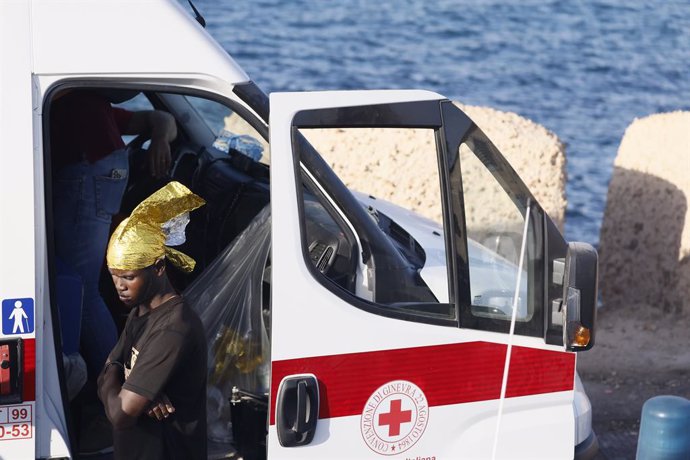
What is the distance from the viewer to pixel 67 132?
4465 millimetres

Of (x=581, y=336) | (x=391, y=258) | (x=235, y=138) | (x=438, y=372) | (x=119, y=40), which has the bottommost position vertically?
(x=438, y=372)

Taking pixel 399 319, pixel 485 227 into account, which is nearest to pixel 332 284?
pixel 399 319

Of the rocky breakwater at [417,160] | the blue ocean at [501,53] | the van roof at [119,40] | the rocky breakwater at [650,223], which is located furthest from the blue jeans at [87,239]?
the blue ocean at [501,53]

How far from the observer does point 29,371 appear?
11.8ft

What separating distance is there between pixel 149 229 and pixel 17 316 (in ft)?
1.70

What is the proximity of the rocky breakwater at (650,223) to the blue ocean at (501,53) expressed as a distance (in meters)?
8.14

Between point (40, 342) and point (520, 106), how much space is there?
1757cm

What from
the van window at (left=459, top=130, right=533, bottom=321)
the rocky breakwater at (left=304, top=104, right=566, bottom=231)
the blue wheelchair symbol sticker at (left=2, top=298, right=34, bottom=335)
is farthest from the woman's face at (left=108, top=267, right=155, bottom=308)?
the rocky breakwater at (left=304, top=104, right=566, bottom=231)

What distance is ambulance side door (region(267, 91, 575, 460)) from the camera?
379 cm

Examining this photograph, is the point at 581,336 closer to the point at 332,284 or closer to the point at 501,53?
the point at 332,284

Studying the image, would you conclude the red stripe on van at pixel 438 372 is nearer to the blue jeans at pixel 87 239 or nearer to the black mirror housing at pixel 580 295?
the black mirror housing at pixel 580 295

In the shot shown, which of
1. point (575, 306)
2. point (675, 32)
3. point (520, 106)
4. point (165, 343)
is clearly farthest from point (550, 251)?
→ point (675, 32)

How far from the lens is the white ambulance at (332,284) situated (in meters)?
A: 3.60

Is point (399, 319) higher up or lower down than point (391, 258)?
lower down
